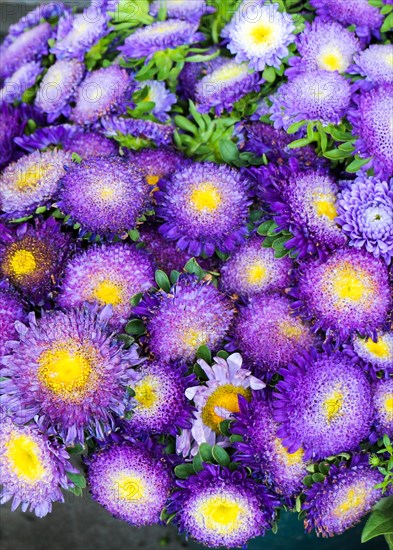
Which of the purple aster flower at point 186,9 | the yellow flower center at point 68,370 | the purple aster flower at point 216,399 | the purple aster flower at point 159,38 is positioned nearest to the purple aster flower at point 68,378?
the yellow flower center at point 68,370

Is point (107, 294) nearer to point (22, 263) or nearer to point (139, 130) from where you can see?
point (22, 263)

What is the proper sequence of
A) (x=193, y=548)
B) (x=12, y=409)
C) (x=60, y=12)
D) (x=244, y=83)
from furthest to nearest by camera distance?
(x=193, y=548) → (x=60, y=12) → (x=244, y=83) → (x=12, y=409)

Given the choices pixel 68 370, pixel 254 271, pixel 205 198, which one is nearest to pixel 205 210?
pixel 205 198

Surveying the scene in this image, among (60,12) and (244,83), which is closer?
(244,83)

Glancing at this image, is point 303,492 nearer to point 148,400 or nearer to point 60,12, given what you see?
point 148,400

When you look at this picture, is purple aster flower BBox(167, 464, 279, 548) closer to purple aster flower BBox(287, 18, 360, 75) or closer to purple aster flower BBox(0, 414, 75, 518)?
purple aster flower BBox(0, 414, 75, 518)

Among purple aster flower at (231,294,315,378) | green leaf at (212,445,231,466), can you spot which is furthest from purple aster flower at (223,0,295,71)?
green leaf at (212,445,231,466)

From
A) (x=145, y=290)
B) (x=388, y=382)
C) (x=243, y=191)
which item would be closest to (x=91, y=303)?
(x=145, y=290)

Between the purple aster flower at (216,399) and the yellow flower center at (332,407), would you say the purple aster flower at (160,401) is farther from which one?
the yellow flower center at (332,407)
